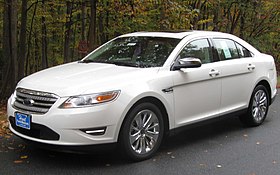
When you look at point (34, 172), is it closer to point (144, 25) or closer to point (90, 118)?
point (90, 118)

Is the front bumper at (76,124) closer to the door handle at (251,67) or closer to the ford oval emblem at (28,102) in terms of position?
the ford oval emblem at (28,102)

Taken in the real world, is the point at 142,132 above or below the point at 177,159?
above

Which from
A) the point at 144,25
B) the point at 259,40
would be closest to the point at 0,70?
the point at 144,25

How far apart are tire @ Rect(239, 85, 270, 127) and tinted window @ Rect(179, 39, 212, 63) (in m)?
1.35

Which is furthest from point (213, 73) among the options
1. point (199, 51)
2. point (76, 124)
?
point (76, 124)

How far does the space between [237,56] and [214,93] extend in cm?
102

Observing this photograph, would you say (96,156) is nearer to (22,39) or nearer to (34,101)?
(34,101)

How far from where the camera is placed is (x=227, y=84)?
19.6ft

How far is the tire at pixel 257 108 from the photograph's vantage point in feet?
21.7

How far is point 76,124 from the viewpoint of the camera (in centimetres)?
423

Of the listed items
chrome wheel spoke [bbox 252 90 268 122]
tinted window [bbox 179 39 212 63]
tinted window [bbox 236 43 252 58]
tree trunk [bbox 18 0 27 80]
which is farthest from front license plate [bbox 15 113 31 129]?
tree trunk [bbox 18 0 27 80]

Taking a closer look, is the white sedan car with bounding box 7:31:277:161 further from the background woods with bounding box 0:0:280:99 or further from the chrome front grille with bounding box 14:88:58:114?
the background woods with bounding box 0:0:280:99

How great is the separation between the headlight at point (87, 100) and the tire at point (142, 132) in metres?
0.38

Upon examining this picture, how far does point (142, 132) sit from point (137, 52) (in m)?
1.33
